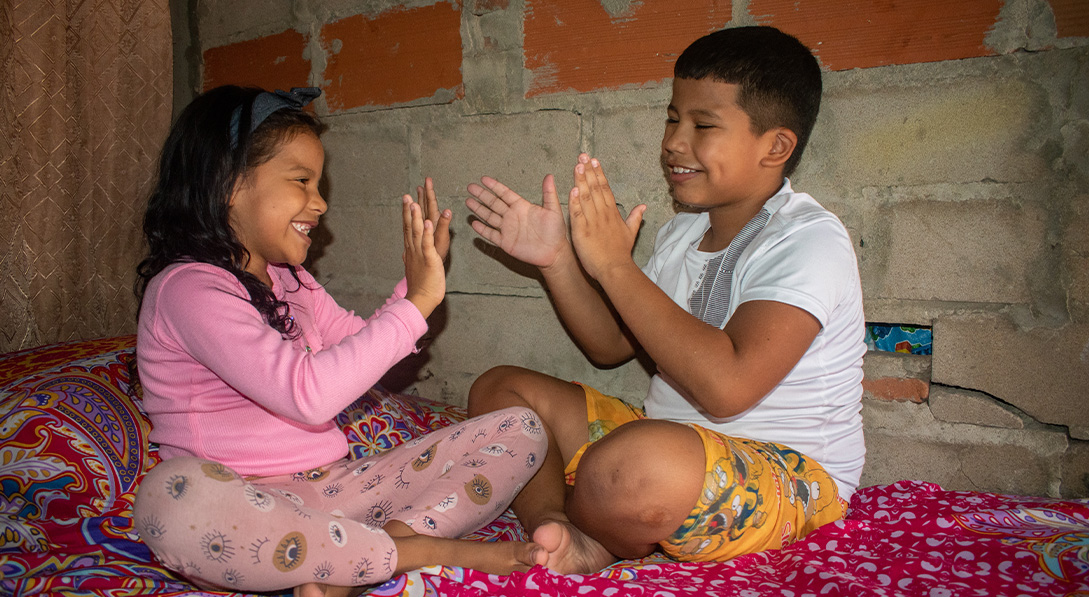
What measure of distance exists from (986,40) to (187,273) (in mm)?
1675

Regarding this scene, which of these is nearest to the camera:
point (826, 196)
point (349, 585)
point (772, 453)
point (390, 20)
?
point (349, 585)

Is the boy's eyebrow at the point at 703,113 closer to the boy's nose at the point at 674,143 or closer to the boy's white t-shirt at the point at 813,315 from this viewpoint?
the boy's nose at the point at 674,143

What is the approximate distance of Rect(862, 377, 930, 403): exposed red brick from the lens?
1.67 metres

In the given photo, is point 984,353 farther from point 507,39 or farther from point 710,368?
point 507,39

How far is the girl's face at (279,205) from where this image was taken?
1.46 m

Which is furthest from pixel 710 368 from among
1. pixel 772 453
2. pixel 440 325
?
pixel 440 325

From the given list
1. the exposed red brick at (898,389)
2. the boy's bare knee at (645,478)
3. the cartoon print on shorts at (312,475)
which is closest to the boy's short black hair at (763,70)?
the exposed red brick at (898,389)

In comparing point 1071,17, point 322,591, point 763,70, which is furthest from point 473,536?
point 1071,17

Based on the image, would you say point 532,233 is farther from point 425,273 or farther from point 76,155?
point 76,155

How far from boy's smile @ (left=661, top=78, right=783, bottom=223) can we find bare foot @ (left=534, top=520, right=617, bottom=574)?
75cm

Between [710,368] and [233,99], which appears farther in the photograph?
[233,99]

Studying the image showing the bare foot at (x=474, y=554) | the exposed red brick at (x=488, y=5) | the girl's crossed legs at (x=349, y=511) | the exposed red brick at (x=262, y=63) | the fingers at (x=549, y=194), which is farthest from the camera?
the exposed red brick at (x=262, y=63)

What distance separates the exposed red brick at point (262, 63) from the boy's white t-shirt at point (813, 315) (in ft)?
5.07

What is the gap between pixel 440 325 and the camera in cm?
220
